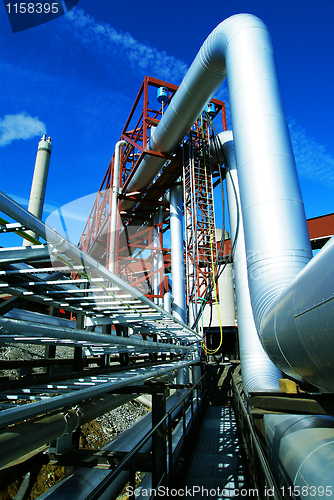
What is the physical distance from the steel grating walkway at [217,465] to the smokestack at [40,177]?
634 inches

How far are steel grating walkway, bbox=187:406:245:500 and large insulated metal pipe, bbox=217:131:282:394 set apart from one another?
1121 millimetres

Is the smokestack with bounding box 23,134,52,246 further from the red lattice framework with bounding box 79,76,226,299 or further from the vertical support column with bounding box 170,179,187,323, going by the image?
the vertical support column with bounding box 170,179,187,323

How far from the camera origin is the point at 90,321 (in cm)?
458

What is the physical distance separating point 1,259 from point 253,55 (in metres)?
5.20

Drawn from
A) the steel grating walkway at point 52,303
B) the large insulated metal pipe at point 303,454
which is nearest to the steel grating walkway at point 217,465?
the large insulated metal pipe at point 303,454

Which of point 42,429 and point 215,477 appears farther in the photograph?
point 215,477

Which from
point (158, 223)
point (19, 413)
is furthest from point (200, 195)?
point (19, 413)

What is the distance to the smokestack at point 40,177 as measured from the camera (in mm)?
18797

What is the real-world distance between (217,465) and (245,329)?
3.40 meters

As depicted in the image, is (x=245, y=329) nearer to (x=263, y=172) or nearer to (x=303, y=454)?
(x=263, y=172)

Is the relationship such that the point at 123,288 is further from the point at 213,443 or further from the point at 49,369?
the point at 213,443

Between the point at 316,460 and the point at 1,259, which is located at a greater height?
the point at 1,259

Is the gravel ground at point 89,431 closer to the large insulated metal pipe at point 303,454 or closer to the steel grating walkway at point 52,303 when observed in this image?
the steel grating walkway at point 52,303

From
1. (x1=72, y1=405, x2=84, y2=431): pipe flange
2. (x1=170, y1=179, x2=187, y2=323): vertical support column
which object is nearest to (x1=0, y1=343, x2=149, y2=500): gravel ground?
(x1=170, y1=179, x2=187, y2=323): vertical support column
